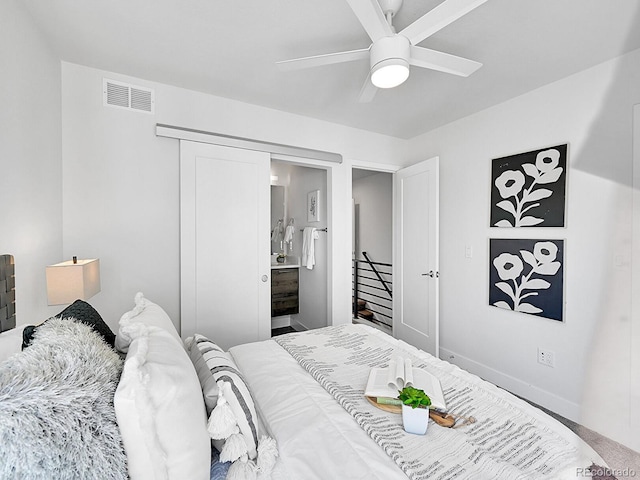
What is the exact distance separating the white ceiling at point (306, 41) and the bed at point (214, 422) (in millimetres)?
1521

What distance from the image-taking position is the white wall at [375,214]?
4.30 meters

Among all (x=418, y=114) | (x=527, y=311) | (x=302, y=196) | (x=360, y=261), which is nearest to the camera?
(x=527, y=311)

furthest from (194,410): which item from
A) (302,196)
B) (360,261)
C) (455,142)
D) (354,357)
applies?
(360,261)

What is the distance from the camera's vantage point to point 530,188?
7.72ft

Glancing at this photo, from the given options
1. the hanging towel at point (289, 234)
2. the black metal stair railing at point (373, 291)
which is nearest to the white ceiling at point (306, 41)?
the hanging towel at point (289, 234)

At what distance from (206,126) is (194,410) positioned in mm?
2251

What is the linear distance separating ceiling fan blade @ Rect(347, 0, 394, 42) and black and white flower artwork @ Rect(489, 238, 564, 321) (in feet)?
6.33

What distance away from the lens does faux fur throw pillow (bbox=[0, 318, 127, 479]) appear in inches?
22.6

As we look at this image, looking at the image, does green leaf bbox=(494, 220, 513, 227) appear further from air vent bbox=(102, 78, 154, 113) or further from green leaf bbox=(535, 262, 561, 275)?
air vent bbox=(102, 78, 154, 113)

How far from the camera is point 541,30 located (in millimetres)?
1678

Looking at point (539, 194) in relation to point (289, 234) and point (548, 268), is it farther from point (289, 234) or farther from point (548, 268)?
point (289, 234)

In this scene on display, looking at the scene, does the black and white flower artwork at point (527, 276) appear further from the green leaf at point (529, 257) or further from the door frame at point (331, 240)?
the door frame at point (331, 240)

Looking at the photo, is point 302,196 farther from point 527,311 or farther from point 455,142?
point 527,311

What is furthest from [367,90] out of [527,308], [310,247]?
[310,247]
